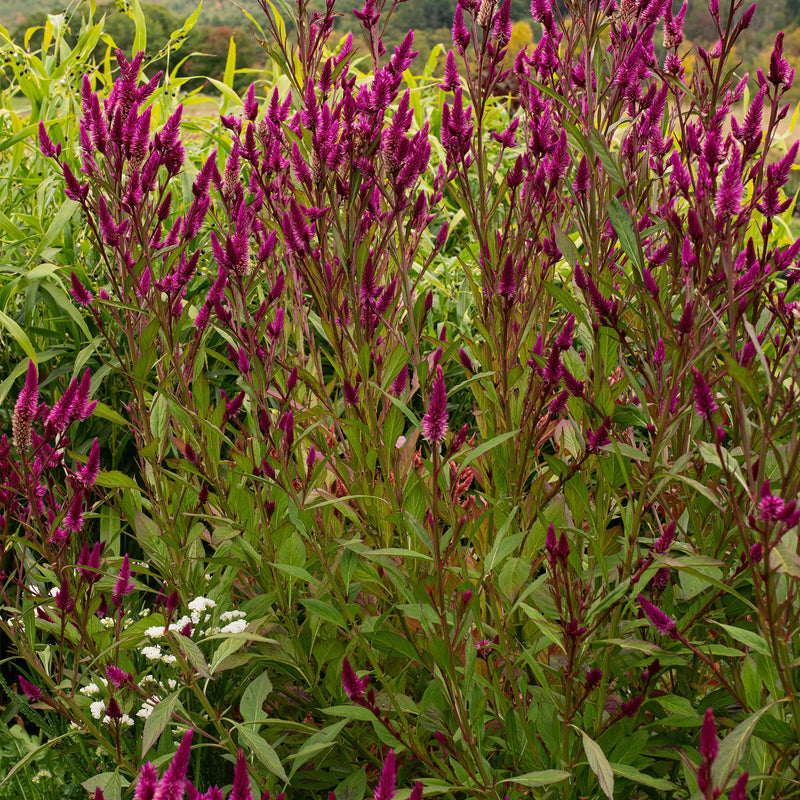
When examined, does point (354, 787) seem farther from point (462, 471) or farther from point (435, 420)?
point (435, 420)

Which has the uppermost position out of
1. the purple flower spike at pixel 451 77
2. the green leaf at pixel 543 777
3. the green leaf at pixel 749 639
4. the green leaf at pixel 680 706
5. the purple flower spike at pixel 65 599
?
the purple flower spike at pixel 451 77

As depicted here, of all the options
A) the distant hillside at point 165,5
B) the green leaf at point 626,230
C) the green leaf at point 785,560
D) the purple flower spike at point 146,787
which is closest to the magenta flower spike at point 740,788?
the green leaf at point 785,560

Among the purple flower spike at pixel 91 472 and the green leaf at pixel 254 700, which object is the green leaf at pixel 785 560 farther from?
the purple flower spike at pixel 91 472

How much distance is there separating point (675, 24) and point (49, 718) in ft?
8.23

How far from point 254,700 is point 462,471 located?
684 mm

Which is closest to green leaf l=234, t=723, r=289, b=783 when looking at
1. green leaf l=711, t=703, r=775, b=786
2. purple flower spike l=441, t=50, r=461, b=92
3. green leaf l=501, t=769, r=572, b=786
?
green leaf l=501, t=769, r=572, b=786

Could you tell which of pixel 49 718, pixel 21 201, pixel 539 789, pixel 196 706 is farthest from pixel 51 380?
pixel 539 789

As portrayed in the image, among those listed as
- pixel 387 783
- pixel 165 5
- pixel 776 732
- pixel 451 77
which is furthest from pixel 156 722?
pixel 165 5

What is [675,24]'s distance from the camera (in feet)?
5.98

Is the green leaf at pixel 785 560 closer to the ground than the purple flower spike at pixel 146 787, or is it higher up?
higher up

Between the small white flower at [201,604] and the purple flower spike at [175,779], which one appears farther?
the small white flower at [201,604]

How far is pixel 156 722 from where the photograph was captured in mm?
1471

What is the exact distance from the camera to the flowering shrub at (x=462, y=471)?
1482 mm

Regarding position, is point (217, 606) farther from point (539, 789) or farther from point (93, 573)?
point (539, 789)
